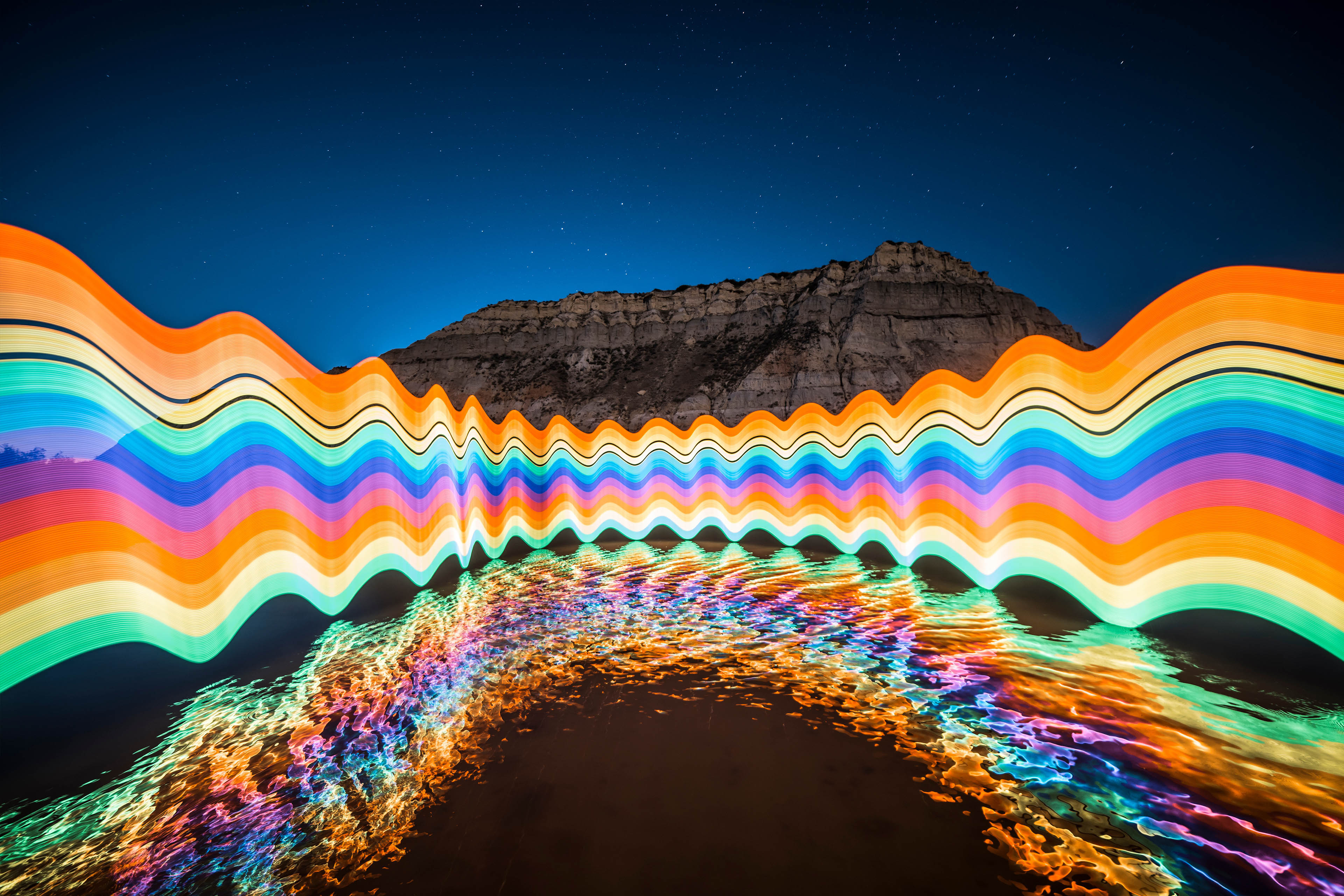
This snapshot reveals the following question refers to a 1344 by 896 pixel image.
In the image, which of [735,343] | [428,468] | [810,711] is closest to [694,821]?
[810,711]

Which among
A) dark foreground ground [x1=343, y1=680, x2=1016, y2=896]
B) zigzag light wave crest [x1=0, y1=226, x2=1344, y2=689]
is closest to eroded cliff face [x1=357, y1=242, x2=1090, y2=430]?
zigzag light wave crest [x1=0, y1=226, x2=1344, y2=689]

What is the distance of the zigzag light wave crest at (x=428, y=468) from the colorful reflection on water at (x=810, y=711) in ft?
2.98

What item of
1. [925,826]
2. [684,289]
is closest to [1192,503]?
[925,826]

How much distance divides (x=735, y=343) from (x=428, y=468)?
46465mm

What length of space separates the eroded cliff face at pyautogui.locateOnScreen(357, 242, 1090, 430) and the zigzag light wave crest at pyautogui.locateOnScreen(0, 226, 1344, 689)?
3133cm

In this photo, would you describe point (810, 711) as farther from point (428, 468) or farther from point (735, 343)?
point (735, 343)

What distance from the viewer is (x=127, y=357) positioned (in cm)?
445

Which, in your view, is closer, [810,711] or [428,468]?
[810,711]

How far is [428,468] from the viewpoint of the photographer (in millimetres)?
8562

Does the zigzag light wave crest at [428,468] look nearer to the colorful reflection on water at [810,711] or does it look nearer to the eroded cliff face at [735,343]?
the colorful reflection on water at [810,711]

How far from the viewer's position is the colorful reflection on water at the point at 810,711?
2334 mm

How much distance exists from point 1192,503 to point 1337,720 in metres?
1.97

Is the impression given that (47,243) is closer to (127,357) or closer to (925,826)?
(127,357)

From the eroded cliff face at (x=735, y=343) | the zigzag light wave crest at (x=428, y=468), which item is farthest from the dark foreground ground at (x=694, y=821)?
the eroded cliff face at (x=735, y=343)
